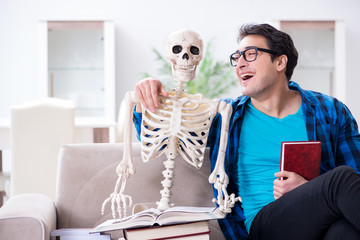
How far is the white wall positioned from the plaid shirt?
3514 millimetres

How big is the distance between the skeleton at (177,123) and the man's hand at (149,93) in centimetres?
2

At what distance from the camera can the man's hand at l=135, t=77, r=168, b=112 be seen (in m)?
1.49

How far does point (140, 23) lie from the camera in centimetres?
515

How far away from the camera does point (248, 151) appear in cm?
176

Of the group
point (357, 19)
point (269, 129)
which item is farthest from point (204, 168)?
point (357, 19)

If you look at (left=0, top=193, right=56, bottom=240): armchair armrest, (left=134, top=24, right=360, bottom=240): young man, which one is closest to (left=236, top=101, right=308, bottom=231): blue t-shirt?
(left=134, top=24, right=360, bottom=240): young man

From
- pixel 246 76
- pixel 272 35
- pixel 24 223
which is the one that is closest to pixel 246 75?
pixel 246 76

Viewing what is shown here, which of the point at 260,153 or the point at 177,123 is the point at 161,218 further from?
the point at 260,153

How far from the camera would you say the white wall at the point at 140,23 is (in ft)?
16.7

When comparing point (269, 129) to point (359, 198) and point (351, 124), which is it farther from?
point (359, 198)

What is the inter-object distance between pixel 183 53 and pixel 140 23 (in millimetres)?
3749

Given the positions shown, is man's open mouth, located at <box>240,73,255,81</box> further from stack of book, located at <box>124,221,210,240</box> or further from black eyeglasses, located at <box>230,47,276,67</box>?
stack of book, located at <box>124,221,210,240</box>

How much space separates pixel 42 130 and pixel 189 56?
1.57m

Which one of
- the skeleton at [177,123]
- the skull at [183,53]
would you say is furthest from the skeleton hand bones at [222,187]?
the skull at [183,53]
